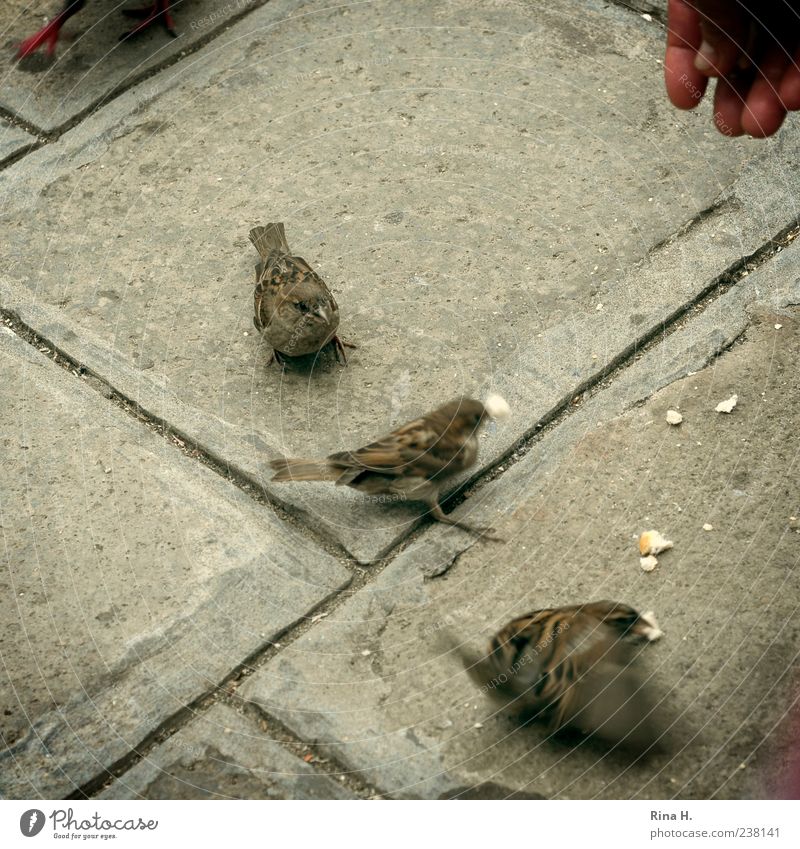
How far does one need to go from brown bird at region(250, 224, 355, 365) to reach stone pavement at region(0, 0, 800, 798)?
157mm

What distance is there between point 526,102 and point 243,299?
63.8 inches

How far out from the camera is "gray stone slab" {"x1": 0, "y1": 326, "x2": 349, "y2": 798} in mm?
3166

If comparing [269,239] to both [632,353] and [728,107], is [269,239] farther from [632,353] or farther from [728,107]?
[728,107]

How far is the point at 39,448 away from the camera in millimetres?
3875

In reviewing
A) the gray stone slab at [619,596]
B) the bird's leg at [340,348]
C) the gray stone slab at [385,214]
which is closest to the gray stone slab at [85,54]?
the gray stone slab at [385,214]

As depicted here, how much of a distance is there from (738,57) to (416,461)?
1533mm

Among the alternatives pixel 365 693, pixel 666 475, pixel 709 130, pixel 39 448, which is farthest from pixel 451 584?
pixel 709 130

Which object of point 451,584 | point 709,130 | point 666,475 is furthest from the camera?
point 709,130

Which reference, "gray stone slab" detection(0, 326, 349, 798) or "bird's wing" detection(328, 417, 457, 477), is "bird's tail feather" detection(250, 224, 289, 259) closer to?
"gray stone slab" detection(0, 326, 349, 798)

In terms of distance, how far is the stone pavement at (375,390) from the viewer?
10.3 ft
